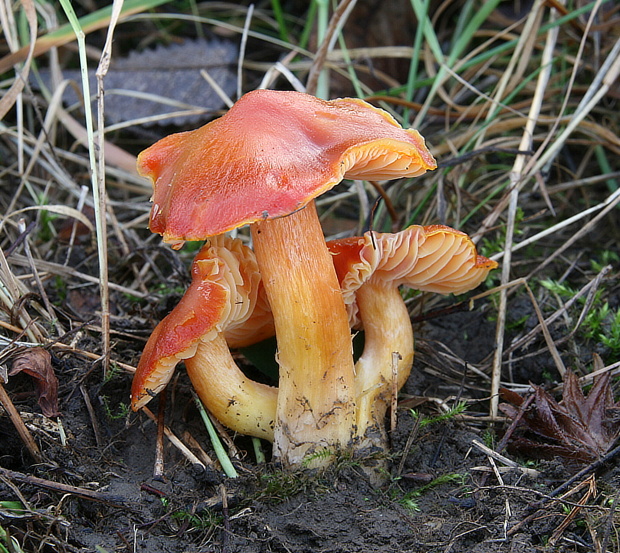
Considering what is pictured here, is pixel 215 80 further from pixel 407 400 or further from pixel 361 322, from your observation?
pixel 407 400

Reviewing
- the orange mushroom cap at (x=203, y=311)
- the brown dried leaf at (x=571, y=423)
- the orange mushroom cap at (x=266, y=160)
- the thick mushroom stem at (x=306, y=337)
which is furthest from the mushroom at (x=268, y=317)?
the brown dried leaf at (x=571, y=423)

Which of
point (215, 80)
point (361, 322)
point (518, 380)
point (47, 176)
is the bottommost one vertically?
point (518, 380)

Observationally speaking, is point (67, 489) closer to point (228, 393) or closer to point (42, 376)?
point (42, 376)

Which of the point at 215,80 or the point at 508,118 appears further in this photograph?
the point at 215,80

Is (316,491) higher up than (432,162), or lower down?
lower down

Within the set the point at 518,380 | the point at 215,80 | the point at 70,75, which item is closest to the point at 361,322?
the point at 518,380

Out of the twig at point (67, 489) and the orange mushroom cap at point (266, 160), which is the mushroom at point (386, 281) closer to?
the orange mushroom cap at point (266, 160)

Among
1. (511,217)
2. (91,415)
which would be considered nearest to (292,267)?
(91,415)
